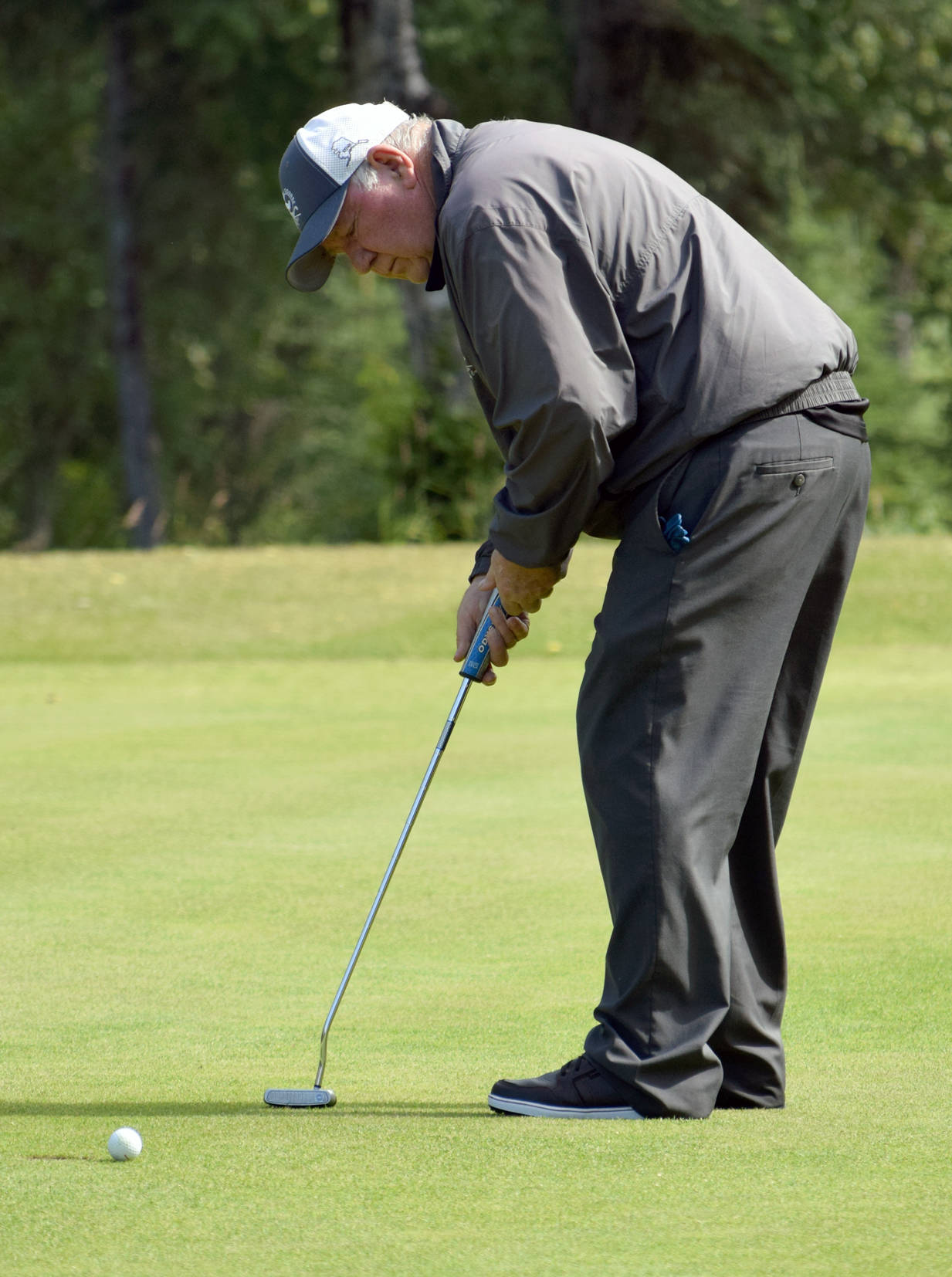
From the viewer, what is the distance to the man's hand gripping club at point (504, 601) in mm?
3031

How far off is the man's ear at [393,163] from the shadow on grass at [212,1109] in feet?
4.78

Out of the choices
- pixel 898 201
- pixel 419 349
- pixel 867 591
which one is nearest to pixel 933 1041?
pixel 867 591

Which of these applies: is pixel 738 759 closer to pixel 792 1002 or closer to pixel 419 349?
pixel 792 1002

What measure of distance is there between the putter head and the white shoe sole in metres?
0.26

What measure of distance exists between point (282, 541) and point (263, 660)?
19531 millimetres

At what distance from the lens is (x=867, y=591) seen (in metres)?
11.5

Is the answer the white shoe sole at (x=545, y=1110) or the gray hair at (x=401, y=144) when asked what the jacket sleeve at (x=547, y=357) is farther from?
the white shoe sole at (x=545, y=1110)

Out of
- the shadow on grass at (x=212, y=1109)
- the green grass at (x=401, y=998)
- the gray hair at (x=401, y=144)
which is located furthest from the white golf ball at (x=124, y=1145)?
the gray hair at (x=401, y=144)

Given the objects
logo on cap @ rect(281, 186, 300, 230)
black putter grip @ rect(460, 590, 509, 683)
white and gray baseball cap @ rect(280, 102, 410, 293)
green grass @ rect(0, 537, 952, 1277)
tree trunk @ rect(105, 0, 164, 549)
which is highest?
white and gray baseball cap @ rect(280, 102, 410, 293)

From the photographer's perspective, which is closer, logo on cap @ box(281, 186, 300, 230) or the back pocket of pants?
the back pocket of pants

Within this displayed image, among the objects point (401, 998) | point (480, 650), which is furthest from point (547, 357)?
point (401, 998)

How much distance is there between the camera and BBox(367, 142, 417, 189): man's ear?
293 centimetres

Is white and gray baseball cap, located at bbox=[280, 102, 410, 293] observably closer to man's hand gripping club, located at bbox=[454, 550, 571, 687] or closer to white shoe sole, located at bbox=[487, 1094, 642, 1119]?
man's hand gripping club, located at bbox=[454, 550, 571, 687]

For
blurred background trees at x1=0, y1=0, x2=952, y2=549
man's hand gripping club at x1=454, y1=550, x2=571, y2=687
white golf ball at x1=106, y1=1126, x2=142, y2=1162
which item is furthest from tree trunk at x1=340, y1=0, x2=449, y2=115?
white golf ball at x1=106, y1=1126, x2=142, y2=1162
